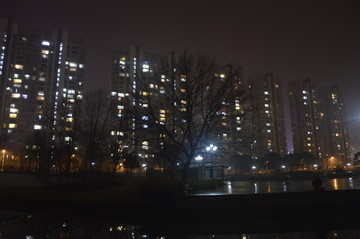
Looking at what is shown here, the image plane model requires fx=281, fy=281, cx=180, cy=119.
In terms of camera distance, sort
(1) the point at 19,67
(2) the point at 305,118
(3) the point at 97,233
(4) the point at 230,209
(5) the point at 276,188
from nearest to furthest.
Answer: (3) the point at 97,233, (4) the point at 230,209, (5) the point at 276,188, (1) the point at 19,67, (2) the point at 305,118

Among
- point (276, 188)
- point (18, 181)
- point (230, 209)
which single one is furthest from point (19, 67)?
point (230, 209)

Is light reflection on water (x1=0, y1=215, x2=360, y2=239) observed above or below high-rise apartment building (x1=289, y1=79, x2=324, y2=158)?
below

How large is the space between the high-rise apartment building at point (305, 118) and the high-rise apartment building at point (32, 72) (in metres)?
140

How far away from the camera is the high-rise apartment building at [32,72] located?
131250 millimetres

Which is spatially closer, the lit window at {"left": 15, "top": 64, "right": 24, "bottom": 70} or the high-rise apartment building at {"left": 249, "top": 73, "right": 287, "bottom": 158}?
the lit window at {"left": 15, "top": 64, "right": 24, "bottom": 70}

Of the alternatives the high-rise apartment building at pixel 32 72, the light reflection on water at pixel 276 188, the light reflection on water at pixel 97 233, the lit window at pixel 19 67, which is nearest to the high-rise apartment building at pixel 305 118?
the high-rise apartment building at pixel 32 72

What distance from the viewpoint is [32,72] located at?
5408 inches

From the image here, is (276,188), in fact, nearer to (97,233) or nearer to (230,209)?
(230,209)

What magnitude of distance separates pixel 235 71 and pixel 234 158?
84522mm

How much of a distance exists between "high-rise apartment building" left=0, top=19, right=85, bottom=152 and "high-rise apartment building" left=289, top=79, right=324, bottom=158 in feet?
460

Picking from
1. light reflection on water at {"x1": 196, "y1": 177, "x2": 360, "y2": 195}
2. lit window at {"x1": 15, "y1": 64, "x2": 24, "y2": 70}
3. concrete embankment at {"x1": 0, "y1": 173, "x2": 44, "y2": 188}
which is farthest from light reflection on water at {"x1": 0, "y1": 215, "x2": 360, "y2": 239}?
lit window at {"x1": 15, "y1": 64, "x2": 24, "y2": 70}

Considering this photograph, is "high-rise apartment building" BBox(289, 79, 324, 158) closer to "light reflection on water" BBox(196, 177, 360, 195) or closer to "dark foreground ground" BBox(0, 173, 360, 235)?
"light reflection on water" BBox(196, 177, 360, 195)

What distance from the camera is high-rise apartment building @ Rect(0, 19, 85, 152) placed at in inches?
5167

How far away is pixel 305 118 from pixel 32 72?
167 meters
